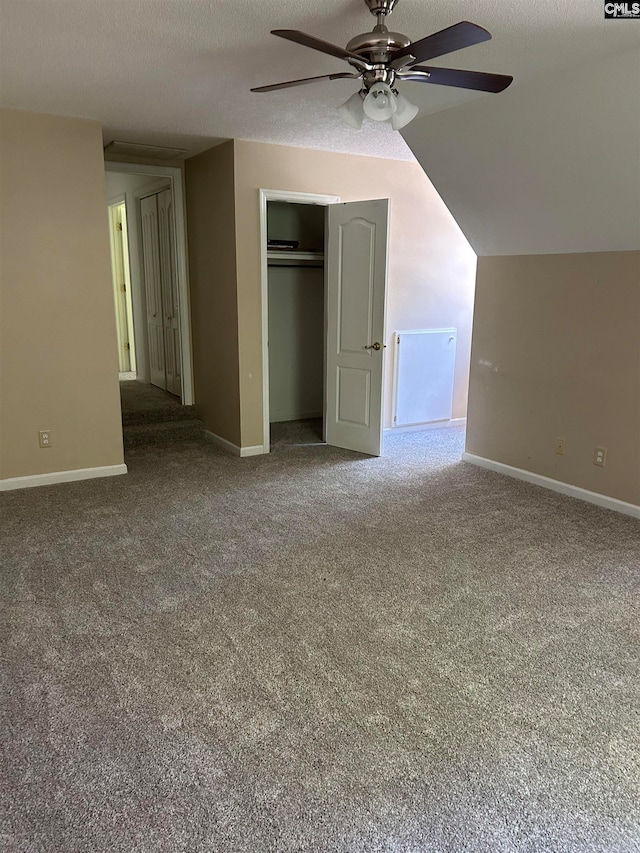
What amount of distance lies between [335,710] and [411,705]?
282 millimetres

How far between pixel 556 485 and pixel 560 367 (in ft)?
2.83

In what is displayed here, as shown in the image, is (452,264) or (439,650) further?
(452,264)

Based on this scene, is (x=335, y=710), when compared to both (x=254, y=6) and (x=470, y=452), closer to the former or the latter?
(x=254, y=6)

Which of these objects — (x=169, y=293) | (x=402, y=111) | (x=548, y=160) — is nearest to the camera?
(x=402, y=111)

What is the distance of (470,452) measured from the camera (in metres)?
5.12

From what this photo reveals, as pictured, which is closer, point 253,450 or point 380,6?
point 380,6

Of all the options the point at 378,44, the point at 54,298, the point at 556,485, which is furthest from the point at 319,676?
the point at 54,298

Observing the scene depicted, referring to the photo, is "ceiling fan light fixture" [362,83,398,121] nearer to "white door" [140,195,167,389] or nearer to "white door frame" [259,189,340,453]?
"white door frame" [259,189,340,453]

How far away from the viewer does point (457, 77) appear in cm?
239

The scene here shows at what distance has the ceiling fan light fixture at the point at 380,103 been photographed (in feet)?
7.80

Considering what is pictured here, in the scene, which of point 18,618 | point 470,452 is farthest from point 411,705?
point 470,452

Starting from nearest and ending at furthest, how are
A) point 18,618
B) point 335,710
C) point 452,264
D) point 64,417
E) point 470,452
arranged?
point 335,710 < point 18,618 < point 64,417 < point 470,452 < point 452,264

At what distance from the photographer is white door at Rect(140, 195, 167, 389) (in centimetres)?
632

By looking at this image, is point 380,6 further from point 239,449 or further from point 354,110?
point 239,449
